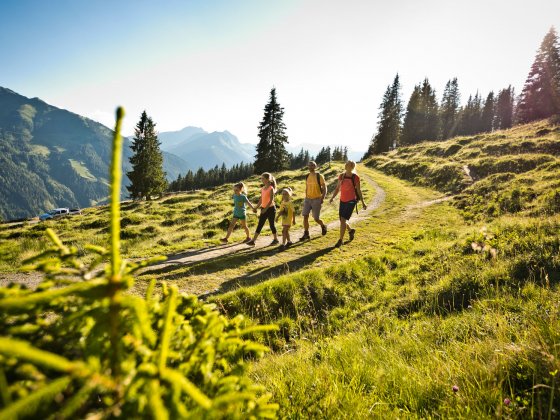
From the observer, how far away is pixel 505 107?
285ft

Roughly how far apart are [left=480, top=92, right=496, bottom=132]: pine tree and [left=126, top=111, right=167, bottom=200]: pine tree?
90.4 m

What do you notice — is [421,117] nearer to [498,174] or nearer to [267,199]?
[498,174]

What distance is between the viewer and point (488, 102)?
86.9m

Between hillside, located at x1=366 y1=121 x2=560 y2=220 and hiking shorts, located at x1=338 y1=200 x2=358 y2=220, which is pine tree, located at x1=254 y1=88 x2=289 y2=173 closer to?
hillside, located at x1=366 y1=121 x2=560 y2=220

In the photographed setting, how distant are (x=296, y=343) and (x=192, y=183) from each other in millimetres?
112271

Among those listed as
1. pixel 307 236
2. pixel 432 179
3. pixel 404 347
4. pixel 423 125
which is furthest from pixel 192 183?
pixel 404 347

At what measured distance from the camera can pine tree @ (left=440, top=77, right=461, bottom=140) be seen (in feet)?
268

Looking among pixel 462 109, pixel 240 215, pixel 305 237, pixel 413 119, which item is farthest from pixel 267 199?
pixel 462 109

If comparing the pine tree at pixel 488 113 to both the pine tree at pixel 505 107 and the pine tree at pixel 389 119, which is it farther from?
the pine tree at pixel 389 119

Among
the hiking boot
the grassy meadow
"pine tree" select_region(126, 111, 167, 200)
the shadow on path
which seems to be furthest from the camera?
"pine tree" select_region(126, 111, 167, 200)

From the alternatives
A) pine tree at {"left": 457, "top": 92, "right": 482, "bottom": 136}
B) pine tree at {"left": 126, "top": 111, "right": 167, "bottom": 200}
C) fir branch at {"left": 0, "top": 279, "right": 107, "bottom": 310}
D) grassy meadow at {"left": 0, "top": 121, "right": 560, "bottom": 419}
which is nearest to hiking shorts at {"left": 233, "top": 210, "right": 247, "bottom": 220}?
grassy meadow at {"left": 0, "top": 121, "right": 560, "bottom": 419}

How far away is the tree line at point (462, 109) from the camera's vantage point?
168 feet

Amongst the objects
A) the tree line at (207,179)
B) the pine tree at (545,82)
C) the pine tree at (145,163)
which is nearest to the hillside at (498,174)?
the pine tree at (545,82)

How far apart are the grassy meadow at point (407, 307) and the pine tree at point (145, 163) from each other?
35711mm
